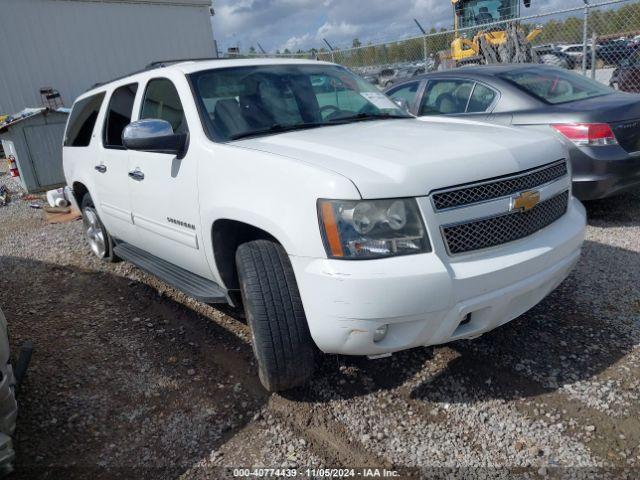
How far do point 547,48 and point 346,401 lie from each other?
1306cm

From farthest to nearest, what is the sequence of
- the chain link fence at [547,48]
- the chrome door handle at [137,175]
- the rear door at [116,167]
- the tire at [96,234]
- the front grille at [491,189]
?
the chain link fence at [547,48] < the tire at [96,234] < the rear door at [116,167] < the chrome door handle at [137,175] < the front grille at [491,189]

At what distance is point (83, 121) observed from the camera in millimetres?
4777

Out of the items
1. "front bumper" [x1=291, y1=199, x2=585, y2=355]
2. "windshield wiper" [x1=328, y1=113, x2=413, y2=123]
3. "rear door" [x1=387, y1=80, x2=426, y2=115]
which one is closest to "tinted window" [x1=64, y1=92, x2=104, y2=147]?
"windshield wiper" [x1=328, y1=113, x2=413, y2=123]

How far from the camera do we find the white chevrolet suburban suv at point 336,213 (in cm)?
218

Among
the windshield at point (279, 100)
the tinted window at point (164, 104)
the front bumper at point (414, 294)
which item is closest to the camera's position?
the front bumper at point (414, 294)

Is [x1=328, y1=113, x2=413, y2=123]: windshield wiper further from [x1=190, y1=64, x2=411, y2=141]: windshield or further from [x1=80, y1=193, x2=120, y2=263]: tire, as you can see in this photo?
[x1=80, y1=193, x2=120, y2=263]: tire

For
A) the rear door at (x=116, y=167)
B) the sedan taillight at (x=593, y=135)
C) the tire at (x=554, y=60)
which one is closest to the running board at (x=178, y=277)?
the rear door at (x=116, y=167)

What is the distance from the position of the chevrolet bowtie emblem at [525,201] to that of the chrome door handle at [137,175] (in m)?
2.44

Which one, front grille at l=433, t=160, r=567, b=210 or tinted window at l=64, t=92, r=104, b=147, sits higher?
tinted window at l=64, t=92, r=104, b=147

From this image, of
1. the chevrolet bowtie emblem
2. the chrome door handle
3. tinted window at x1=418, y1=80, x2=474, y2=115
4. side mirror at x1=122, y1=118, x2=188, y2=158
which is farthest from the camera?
tinted window at x1=418, y1=80, x2=474, y2=115

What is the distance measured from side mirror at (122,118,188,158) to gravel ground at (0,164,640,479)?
1339 mm

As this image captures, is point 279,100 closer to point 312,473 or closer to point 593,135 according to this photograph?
point 312,473

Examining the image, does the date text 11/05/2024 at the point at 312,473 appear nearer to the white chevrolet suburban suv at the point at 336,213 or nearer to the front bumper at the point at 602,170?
the white chevrolet suburban suv at the point at 336,213

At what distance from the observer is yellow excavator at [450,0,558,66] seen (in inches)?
448
